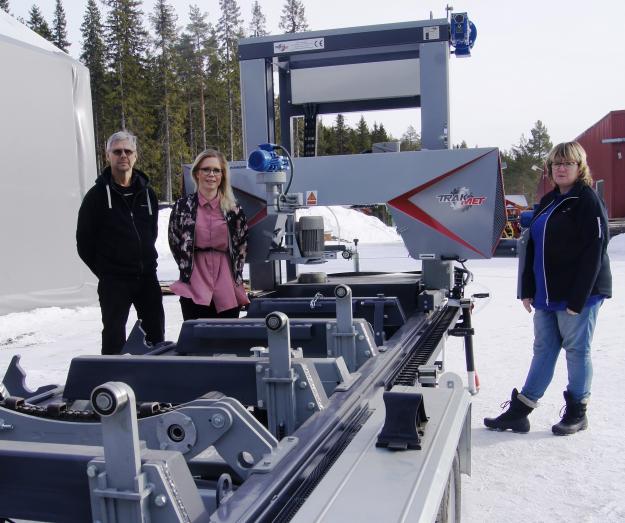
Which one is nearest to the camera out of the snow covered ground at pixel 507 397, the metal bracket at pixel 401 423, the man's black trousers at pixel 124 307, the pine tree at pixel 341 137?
the metal bracket at pixel 401 423

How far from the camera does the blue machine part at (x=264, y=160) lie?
410 centimetres

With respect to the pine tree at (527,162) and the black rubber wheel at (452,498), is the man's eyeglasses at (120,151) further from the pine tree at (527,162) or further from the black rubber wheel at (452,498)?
the pine tree at (527,162)

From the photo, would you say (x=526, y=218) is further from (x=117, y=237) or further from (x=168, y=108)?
(x=168, y=108)

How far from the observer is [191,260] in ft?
13.6

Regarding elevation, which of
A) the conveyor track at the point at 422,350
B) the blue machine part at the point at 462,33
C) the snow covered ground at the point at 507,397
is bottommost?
the snow covered ground at the point at 507,397

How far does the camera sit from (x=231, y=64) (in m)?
43.9

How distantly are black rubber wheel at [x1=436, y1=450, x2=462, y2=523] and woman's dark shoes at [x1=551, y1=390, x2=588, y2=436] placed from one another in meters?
1.91

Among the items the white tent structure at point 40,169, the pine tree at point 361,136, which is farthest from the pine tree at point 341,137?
the white tent structure at point 40,169

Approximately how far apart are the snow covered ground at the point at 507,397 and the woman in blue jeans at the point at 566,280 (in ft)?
0.67

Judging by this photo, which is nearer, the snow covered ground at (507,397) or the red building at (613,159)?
the snow covered ground at (507,397)

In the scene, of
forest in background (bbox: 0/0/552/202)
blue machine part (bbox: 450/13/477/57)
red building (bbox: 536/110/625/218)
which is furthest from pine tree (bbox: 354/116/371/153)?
blue machine part (bbox: 450/13/477/57)

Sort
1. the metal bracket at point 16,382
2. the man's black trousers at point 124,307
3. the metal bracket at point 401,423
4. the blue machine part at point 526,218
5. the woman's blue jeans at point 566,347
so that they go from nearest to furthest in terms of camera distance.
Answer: the metal bracket at point 401,423 < the metal bracket at point 16,382 < the man's black trousers at point 124,307 < the woman's blue jeans at point 566,347 < the blue machine part at point 526,218

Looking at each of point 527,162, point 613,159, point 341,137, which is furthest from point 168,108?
point 527,162

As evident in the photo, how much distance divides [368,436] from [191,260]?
2383 mm
